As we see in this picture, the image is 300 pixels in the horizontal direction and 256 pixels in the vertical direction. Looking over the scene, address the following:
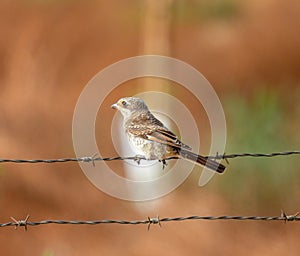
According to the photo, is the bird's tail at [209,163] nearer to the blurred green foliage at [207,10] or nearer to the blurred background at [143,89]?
the blurred background at [143,89]

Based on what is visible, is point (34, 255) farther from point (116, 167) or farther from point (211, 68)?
point (211, 68)

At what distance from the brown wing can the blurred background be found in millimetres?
4237

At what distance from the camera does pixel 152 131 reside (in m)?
7.77

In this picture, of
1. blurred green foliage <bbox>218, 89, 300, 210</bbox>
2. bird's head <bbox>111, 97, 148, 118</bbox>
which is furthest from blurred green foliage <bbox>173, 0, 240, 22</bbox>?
bird's head <bbox>111, 97, 148, 118</bbox>

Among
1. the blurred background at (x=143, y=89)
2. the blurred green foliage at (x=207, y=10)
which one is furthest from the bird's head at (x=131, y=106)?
the blurred green foliage at (x=207, y=10)

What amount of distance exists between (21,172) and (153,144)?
313 inches

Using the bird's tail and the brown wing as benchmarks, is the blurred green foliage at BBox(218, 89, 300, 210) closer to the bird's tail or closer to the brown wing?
the brown wing

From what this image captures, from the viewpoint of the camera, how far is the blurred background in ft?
43.8

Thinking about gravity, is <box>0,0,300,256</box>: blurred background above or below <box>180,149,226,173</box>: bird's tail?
above

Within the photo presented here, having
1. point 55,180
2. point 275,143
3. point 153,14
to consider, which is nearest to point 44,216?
point 55,180

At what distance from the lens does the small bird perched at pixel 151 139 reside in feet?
24.4

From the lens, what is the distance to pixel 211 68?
20.5 metres

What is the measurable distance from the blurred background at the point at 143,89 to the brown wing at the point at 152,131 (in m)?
4.24

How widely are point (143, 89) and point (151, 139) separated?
34.9 ft
